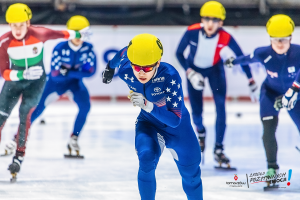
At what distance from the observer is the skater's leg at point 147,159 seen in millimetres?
3033

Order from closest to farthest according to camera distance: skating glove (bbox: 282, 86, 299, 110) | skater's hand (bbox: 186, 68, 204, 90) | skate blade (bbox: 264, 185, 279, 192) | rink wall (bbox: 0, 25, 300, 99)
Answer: skating glove (bbox: 282, 86, 299, 110) → skate blade (bbox: 264, 185, 279, 192) → skater's hand (bbox: 186, 68, 204, 90) → rink wall (bbox: 0, 25, 300, 99)

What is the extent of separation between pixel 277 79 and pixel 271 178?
0.98m

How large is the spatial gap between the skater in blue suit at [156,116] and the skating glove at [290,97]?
1280 millimetres

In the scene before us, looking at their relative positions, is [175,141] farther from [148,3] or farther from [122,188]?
[148,3]

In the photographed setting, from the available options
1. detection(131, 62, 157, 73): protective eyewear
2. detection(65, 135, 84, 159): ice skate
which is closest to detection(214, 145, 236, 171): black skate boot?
detection(65, 135, 84, 159): ice skate

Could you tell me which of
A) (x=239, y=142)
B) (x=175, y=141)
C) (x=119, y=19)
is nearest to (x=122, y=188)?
(x=175, y=141)

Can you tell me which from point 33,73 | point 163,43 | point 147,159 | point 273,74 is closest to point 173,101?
point 147,159

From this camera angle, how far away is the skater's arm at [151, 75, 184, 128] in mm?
2965

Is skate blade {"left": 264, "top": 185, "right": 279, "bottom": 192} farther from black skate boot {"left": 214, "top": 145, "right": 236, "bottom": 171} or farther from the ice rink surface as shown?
black skate boot {"left": 214, "top": 145, "right": 236, "bottom": 171}

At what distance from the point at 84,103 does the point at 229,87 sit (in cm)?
468

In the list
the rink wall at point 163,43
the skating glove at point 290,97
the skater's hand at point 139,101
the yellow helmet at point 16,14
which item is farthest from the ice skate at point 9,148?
the rink wall at point 163,43

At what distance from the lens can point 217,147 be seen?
5.30 meters

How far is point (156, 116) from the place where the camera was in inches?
116

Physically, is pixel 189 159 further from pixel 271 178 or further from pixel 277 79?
pixel 277 79
